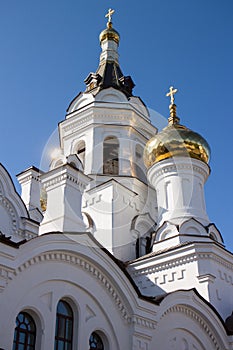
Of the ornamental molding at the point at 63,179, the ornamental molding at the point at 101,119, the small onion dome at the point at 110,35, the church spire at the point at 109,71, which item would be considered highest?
the small onion dome at the point at 110,35

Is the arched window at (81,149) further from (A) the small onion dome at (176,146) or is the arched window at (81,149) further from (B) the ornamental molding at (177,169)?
(B) the ornamental molding at (177,169)

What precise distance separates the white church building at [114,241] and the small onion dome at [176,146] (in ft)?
0.12

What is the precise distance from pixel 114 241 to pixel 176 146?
3670 mm

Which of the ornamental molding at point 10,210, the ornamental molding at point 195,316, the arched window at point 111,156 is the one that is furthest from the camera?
the arched window at point 111,156

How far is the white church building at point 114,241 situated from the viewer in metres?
8.12

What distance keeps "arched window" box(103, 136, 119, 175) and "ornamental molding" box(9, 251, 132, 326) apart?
27.3 ft

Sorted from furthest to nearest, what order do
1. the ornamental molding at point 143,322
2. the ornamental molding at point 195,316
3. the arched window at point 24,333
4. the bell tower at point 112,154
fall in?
the bell tower at point 112,154 → the ornamental molding at point 195,316 → the ornamental molding at point 143,322 → the arched window at point 24,333

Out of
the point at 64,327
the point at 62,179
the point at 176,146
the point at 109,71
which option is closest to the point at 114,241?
the point at 176,146

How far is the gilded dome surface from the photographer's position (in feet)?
52.5

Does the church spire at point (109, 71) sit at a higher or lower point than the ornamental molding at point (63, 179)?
higher

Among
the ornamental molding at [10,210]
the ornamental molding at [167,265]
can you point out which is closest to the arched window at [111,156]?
the ornamental molding at [167,265]

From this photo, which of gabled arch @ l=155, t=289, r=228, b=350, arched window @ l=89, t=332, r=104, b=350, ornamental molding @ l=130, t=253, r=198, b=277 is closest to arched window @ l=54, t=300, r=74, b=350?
arched window @ l=89, t=332, r=104, b=350

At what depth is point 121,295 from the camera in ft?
30.7

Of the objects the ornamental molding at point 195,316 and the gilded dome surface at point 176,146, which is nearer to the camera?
the ornamental molding at point 195,316
